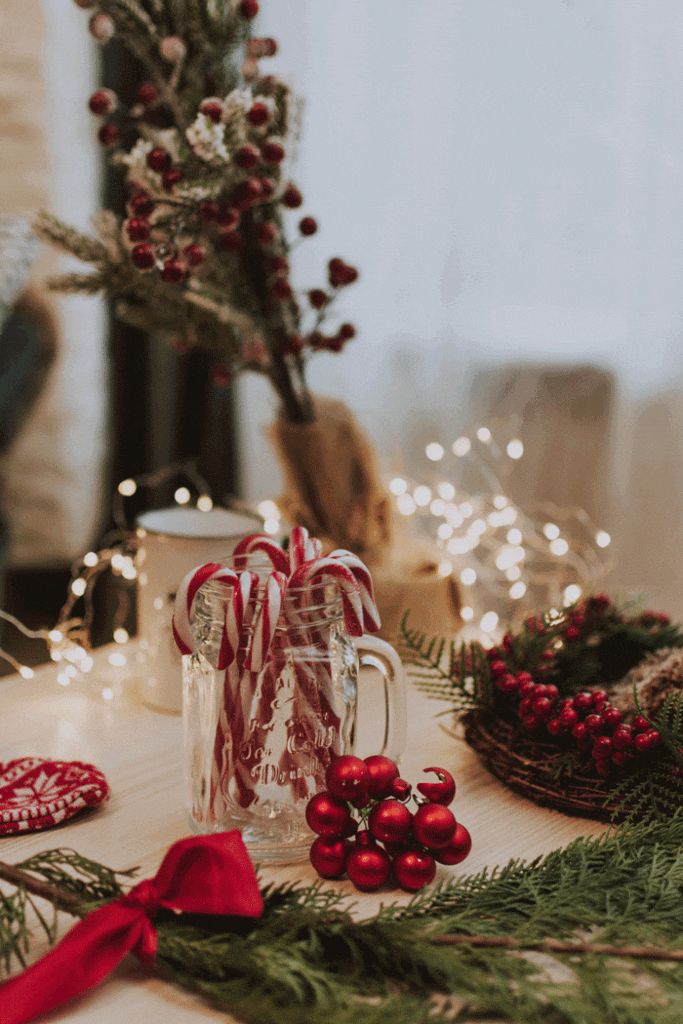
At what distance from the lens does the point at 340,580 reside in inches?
33.0

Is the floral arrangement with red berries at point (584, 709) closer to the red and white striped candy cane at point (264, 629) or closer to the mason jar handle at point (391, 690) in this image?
the mason jar handle at point (391, 690)

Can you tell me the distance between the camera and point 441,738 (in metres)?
1.04

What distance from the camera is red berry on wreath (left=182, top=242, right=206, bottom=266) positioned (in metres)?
1.10

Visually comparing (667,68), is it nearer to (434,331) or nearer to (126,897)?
(434,331)

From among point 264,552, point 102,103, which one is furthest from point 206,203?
point 264,552

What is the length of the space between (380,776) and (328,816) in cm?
5

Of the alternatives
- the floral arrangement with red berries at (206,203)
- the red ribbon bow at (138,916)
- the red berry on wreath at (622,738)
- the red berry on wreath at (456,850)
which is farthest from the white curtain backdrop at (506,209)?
the red ribbon bow at (138,916)

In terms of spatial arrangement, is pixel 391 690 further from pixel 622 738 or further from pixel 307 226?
pixel 307 226

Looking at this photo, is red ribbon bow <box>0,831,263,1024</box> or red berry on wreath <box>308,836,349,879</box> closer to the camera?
red ribbon bow <box>0,831,263,1024</box>

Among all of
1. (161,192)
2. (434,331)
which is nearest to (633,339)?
(434,331)

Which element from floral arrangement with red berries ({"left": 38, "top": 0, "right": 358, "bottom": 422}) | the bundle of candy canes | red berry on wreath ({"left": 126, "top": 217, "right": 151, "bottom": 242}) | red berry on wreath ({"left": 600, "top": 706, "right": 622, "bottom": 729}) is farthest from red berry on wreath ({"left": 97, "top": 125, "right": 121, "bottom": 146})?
red berry on wreath ({"left": 600, "top": 706, "right": 622, "bottom": 729})

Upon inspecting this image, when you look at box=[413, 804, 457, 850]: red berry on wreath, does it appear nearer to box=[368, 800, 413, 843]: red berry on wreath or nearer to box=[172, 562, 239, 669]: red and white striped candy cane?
box=[368, 800, 413, 843]: red berry on wreath

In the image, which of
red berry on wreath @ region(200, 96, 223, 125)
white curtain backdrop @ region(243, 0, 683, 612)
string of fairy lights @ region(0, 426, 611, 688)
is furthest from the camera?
white curtain backdrop @ region(243, 0, 683, 612)

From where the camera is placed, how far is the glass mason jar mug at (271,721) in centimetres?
81
